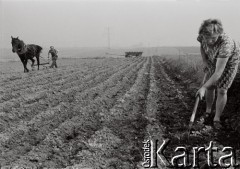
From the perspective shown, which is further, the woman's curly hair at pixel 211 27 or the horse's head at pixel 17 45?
the horse's head at pixel 17 45

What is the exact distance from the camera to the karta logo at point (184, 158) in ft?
11.1

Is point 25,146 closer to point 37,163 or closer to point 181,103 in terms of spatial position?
point 37,163

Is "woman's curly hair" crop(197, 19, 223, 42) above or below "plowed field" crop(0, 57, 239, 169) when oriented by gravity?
above

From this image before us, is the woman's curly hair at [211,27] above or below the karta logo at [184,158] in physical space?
above

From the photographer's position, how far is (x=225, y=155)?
137 inches

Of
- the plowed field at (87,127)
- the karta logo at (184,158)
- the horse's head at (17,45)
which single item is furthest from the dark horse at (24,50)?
the karta logo at (184,158)

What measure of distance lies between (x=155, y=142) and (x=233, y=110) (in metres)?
2.43

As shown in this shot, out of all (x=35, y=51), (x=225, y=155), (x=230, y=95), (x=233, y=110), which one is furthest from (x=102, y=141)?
(x=35, y=51)

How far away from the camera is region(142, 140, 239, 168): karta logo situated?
133 inches

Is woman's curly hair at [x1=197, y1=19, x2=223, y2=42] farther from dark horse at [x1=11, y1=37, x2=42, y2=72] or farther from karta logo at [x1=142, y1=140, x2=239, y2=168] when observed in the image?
dark horse at [x1=11, y1=37, x2=42, y2=72]

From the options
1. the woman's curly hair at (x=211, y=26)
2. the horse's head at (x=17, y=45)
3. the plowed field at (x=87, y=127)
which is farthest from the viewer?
the horse's head at (x=17, y=45)

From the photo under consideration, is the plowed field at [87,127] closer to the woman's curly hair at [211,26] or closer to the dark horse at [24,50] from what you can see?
the woman's curly hair at [211,26]

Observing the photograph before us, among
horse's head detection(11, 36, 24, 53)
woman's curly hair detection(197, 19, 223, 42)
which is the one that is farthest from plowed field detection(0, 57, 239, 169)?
horse's head detection(11, 36, 24, 53)

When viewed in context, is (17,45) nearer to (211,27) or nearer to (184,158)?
(211,27)
